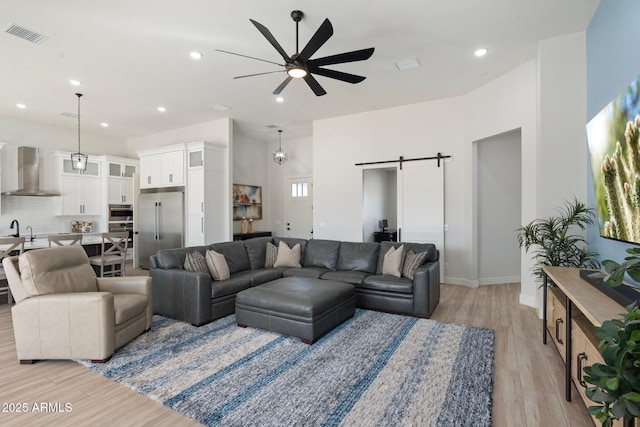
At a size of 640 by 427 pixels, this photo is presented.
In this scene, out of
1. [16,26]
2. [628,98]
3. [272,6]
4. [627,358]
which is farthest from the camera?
[16,26]

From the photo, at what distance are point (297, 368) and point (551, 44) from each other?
447 cm

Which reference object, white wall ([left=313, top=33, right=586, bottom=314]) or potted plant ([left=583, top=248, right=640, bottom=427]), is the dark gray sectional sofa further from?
potted plant ([left=583, top=248, right=640, bottom=427])

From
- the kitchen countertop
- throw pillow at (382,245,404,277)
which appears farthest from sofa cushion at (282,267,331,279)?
the kitchen countertop

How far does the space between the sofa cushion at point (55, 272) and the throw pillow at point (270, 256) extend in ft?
7.52

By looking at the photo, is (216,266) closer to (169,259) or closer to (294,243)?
(169,259)

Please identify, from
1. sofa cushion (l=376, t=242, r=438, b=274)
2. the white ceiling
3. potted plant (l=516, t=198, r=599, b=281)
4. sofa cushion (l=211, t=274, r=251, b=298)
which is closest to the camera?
the white ceiling

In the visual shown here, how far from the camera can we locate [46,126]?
22.7 feet

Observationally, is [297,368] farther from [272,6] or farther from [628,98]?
[272,6]

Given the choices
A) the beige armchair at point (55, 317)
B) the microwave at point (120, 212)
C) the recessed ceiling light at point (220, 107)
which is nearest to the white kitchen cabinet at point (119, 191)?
the microwave at point (120, 212)

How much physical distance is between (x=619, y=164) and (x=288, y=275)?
148 inches

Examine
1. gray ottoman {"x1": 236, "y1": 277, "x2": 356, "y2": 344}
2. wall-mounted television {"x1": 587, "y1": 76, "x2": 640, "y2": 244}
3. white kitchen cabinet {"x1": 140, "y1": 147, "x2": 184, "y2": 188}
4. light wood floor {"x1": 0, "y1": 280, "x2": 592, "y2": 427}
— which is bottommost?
light wood floor {"x1": 0, "y1": 280, "x2": 592, "y2": 427}

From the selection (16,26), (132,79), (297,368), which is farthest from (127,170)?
(297,368)

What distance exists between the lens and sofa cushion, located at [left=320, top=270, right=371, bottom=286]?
418cm

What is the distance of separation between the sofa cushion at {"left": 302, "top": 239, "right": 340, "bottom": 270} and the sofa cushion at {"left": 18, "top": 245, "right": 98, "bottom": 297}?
2807 mm
